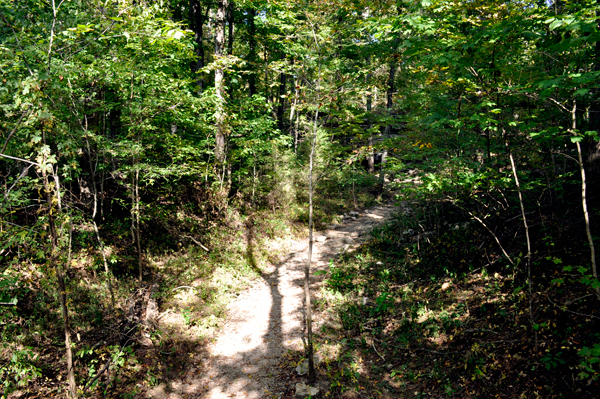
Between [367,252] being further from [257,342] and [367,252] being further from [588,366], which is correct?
[588,366]

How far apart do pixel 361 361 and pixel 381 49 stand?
12418mm

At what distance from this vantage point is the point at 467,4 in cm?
669

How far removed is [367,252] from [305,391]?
585 cm

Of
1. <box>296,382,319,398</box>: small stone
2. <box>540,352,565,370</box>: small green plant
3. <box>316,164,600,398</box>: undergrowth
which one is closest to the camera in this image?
<box>540,352,565,370</box>: small green plant

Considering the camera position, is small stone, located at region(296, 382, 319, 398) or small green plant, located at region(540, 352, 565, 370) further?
small stone, located at region(296, 382, 319, 398)

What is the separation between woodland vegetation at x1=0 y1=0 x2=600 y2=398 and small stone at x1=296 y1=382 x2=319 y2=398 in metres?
0.37

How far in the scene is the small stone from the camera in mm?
5314

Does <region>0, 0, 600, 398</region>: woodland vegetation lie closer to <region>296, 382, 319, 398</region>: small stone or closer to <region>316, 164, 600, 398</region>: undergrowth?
<region>316, 164, 600, 398</region>: undergrowth

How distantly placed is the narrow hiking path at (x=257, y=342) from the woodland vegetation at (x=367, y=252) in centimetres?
48

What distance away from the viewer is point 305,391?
5.38 meters

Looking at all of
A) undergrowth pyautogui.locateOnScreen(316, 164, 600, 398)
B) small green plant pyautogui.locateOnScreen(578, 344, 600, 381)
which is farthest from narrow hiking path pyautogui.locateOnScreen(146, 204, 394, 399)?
small green plant pyautogui.locateOnScreen(578, 344, 600, 381)

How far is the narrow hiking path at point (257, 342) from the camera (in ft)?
18.8

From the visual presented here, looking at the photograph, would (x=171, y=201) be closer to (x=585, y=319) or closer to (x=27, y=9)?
(x=27, y=9)

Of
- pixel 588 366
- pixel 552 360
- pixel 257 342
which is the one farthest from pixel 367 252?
pixel 588 366
